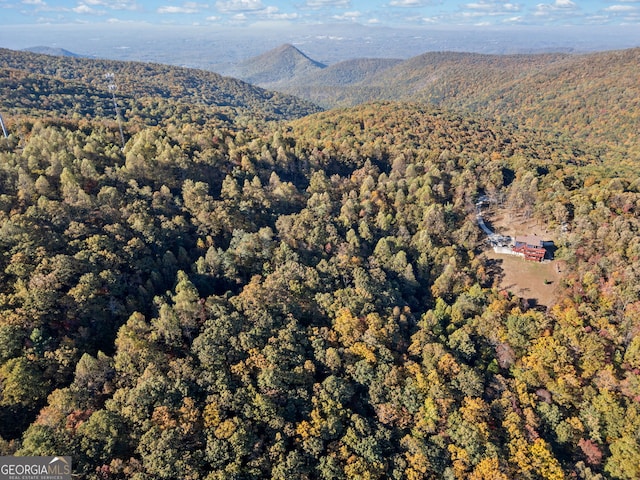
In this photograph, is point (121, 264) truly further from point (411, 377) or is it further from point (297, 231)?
point (411, 377)

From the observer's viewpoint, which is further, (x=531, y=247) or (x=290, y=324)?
(x=531, y=247)

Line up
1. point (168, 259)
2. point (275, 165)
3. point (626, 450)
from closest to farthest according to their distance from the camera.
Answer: point (626, 450) < point (168, 259) < point (275, 165)

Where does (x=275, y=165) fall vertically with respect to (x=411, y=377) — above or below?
above

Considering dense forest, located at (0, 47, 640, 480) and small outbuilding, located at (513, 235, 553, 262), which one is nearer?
dense forest, located at (0, 47, 640, 480)

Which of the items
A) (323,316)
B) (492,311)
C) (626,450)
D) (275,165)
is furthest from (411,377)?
(275,165)

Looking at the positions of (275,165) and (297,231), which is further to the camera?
(275,165)

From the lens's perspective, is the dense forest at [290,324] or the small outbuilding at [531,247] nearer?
the dense forest at [290,324]

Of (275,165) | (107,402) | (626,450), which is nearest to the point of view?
(107,402)

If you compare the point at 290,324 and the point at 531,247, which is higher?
the point at 531,247
